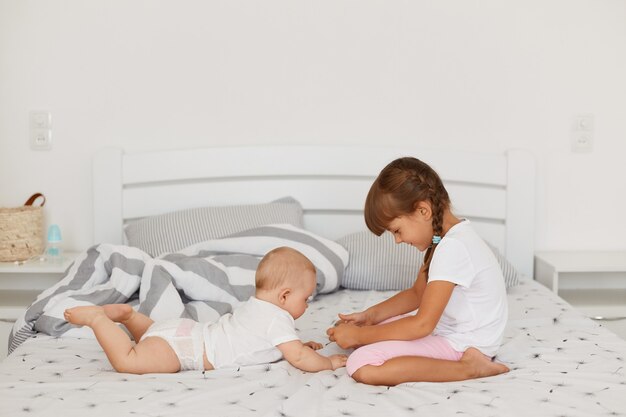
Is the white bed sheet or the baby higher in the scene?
the baby

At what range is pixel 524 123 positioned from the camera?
292cm

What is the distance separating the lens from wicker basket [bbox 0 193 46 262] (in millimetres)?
2682

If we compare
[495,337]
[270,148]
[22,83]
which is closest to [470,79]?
[270,148]

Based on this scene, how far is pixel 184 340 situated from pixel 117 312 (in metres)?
0.19

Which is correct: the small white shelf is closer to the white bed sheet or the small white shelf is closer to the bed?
the bed

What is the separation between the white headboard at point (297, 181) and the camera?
2834mm

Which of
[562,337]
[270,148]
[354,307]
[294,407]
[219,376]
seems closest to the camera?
[294,407]

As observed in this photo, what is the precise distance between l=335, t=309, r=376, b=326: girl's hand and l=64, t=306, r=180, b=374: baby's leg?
44cm

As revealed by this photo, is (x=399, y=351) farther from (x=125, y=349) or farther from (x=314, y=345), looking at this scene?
(x=125, y=349)

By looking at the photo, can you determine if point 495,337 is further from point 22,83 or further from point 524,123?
point 22,83

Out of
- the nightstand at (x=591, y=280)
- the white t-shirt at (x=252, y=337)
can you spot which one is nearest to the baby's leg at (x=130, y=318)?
the white t-shirt at (x=252, y=337)

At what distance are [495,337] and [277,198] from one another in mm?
1241

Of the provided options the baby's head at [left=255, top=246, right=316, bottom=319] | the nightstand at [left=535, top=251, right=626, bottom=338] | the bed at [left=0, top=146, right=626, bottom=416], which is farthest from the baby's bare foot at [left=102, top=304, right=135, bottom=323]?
the nightstand at [left=535, top=251, right=626, bottom=338]

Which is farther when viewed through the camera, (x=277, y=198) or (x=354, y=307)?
(x=277, y=198)
